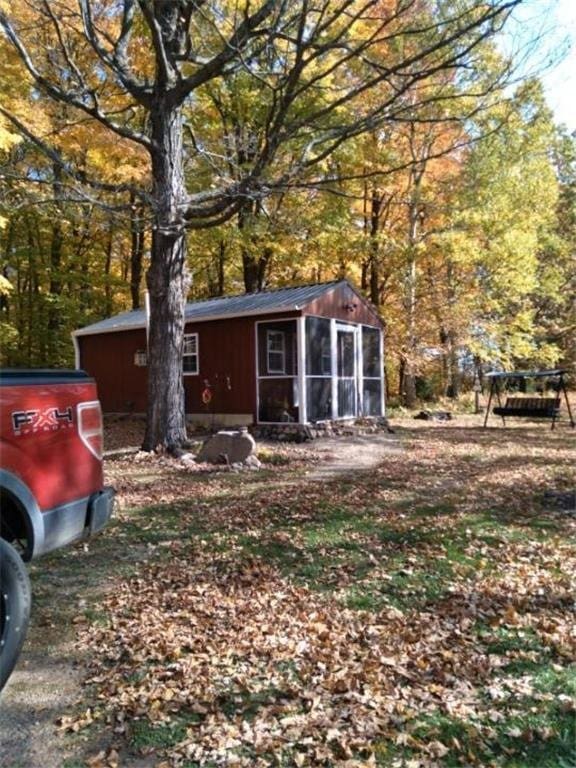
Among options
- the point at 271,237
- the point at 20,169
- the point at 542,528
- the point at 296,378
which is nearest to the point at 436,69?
the point at 542,528

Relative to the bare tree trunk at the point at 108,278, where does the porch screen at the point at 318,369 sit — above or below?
below

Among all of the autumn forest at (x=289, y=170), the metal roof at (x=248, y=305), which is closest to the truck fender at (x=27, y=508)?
the autumn forest at (x=289, y=170)

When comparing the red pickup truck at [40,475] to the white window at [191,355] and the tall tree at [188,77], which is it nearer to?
the tall tree at [188,77]

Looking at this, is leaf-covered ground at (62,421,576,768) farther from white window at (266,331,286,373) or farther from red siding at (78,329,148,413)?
red siding at (78,329,148,413)

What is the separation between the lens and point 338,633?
3158 mm

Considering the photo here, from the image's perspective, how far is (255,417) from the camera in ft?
40.5

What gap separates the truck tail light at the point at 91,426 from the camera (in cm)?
305

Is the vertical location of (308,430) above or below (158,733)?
above

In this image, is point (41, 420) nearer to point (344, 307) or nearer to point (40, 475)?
point (40, 475)

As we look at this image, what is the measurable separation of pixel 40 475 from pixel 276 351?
10.4 metres

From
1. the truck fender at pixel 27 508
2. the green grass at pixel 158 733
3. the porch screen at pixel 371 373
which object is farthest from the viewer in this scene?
the porch screen at pixel 371 373

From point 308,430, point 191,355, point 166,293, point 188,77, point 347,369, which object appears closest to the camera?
point 188,77

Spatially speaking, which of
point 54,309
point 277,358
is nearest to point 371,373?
point 277,358

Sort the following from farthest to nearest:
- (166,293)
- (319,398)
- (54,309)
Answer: (54,309), (319,398), (166,293)
